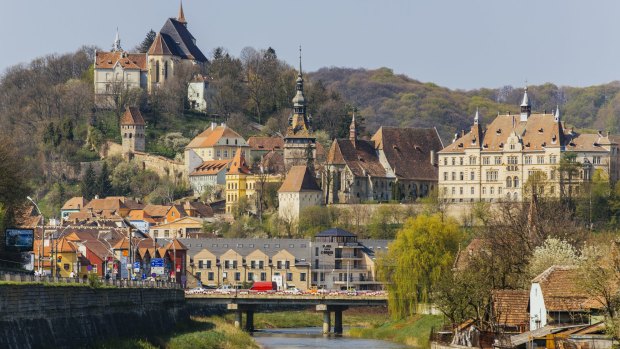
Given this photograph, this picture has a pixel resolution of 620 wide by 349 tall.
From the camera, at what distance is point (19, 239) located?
262 feet

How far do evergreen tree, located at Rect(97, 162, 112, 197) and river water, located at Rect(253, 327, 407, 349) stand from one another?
7962 cm

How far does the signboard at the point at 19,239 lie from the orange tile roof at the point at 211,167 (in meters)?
113

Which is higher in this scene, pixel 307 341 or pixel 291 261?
pixel 291 261

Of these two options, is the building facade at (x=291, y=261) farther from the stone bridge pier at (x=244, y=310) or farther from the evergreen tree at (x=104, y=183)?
the evergreen tree at (x=104, y=183)

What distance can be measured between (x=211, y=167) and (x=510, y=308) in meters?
127

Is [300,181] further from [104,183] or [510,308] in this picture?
[510,308]

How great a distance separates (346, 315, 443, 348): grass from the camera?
95.2 m

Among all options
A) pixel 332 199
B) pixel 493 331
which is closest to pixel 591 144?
pixel 332 199

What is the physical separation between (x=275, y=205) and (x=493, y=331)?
113742mm

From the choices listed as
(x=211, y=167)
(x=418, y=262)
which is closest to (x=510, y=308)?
(x=418, y=262)

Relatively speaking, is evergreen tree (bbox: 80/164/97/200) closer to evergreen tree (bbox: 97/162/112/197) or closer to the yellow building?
evergreen tree (bbox: 97/162/112/197)

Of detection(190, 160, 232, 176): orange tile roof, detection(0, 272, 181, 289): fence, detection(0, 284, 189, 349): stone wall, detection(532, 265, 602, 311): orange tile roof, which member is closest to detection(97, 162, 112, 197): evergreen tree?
detection(190, 160, 232, 176): orange tile roof

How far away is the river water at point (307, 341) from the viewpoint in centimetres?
9425

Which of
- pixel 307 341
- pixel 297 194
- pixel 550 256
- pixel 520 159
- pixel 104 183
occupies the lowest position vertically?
pixel 307 341
